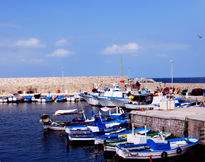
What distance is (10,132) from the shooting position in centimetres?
3095

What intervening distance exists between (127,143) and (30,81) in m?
82.0

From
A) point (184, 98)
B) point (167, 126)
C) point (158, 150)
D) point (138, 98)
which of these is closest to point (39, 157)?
point (158, 150)

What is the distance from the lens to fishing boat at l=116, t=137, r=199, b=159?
18516mm

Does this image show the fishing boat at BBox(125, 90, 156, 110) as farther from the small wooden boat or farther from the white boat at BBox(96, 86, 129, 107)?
the small wooden boat

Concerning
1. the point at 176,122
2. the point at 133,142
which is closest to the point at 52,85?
the point at 176,122

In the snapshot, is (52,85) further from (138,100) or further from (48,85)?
(138,100)

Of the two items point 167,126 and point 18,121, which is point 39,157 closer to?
point 167,126

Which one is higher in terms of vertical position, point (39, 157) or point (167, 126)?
point (167, 126)

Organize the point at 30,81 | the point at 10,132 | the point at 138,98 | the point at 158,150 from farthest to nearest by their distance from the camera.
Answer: the point at 30,81
the point at 138,98
the point at 10,132
the point at 158,150

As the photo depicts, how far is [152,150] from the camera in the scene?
1923 centimetres

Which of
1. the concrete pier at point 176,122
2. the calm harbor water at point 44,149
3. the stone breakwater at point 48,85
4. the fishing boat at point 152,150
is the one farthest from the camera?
the stone breakwater at point 48,85

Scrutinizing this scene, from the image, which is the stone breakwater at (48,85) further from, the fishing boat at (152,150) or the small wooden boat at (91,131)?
the fishing boat at (152,150)

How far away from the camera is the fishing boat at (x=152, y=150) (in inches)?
729

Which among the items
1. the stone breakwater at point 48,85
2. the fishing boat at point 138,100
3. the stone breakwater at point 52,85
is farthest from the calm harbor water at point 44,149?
the stone breakwater at point 48,85
